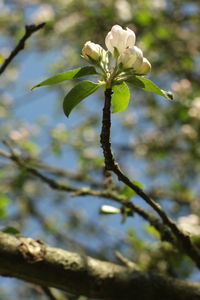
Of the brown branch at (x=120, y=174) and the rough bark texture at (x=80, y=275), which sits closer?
the brown branch at (x=120, y=174)

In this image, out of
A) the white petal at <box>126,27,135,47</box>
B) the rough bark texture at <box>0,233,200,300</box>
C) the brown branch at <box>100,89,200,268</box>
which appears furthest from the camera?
the rough bark texture at <box>0,233,200,300</box>

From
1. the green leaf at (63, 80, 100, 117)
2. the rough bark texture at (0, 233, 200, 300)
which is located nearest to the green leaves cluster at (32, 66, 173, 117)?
the green leaf at (63, 80, 100, 117)

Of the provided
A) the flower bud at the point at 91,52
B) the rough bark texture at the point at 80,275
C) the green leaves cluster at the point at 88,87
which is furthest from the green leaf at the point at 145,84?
the rough bark texture at the point at 80,275

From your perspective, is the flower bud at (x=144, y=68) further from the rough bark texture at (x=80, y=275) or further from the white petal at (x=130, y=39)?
the rough bark texture at (x=80, y=275)

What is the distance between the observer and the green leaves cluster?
1061mm

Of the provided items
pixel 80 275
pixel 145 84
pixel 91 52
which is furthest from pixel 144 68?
pixel 80 275

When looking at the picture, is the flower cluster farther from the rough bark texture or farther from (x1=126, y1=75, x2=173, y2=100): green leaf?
the rough bark texture

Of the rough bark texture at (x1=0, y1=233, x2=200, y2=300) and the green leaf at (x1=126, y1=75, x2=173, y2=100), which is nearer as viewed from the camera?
the green leaf at (x1=126, y1=75, x2=173, y2=100)

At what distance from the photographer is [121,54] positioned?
1.07 meters

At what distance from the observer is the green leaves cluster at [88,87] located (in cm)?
106

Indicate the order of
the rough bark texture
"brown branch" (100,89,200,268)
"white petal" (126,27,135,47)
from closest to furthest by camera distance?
"brown branch" (100,89,200,268) < "white petal" (126,27,135,47) < the rough bark texture

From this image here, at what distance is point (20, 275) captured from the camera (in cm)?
134

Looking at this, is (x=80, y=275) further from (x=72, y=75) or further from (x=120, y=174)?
(x=72, y=75)

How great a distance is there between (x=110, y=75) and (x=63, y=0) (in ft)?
18.1
